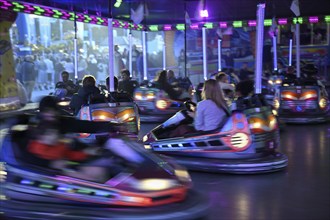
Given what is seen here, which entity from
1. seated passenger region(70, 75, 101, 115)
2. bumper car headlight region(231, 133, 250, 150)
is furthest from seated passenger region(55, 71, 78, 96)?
bumper car headlight region(231, 133, 250, 150)

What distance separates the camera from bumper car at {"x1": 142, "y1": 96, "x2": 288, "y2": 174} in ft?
11.9

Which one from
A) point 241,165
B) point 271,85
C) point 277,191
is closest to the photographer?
point 277,191

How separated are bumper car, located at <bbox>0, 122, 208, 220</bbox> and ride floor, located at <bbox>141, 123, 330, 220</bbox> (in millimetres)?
343

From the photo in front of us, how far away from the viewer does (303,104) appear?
6469 millimetres

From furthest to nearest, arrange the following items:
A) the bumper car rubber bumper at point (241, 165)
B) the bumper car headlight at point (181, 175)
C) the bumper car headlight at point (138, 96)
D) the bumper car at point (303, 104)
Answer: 1. the bumper car headlight at point (138, 96)
2. the bumper car at point (303, 104)
3. the bumper car rubber bumper at point (241, 165)
4. the bumper car headlight at point (181, 175)

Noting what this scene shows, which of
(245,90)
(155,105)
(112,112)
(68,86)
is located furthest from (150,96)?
(245,90)

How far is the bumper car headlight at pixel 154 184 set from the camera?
2.37 metres

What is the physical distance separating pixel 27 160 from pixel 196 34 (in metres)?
12.4

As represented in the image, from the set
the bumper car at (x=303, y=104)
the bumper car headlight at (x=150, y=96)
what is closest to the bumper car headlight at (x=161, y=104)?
the bumper car headlight at (x=150, y=96)

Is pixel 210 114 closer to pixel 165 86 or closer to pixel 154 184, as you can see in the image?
pixel 154 184

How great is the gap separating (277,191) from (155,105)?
4194 mm

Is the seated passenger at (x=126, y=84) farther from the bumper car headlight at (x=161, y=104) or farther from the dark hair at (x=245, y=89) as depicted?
the dark hair at (x=245, y=89)

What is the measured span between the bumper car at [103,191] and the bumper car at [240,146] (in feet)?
3.68

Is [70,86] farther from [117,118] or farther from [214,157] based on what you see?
[214,157]
